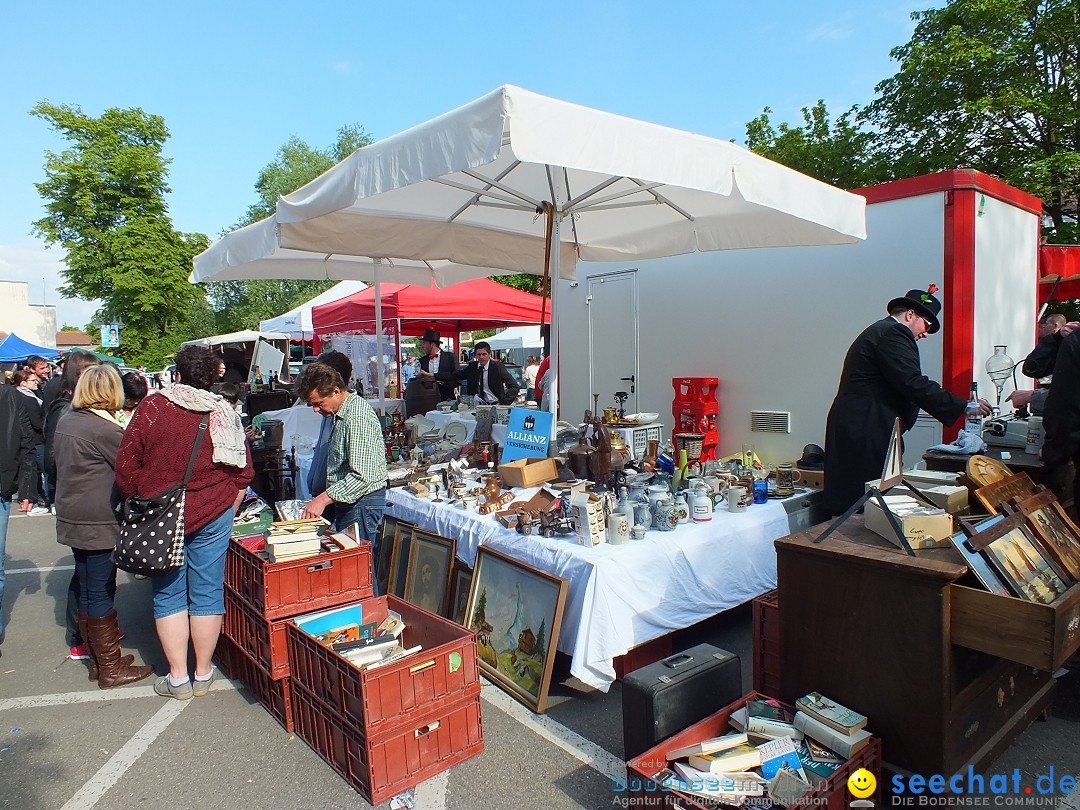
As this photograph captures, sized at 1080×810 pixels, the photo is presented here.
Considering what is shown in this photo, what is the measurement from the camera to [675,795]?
1965mm

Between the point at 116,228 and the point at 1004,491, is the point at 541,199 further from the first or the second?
the point at 116,228

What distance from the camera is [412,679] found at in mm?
2551

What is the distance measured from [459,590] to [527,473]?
92 centimetres

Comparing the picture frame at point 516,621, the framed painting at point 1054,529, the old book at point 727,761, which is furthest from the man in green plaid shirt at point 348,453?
the framed painting at point 1054,529

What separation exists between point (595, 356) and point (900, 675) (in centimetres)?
600

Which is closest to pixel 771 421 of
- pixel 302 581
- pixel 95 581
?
pixel 302 581

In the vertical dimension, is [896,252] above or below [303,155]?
below

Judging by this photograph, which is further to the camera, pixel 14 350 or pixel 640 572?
pixel 14 350

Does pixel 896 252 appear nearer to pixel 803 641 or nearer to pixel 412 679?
pixel 803 641

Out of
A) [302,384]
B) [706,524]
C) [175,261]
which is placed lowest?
[706,524]

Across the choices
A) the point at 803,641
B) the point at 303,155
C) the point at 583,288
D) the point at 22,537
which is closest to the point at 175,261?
the point at 303,155

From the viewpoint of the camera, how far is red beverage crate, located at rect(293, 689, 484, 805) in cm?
250

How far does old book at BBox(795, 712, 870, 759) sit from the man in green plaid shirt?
2.37m

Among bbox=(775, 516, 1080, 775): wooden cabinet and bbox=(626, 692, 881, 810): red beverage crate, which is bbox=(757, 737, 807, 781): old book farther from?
bbox=(775, 516, 1080, 775): wooden cabinet
